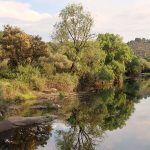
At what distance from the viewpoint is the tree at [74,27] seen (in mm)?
69688

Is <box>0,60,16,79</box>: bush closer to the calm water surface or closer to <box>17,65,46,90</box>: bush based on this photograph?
<box>17,65,46,90</box>: bush

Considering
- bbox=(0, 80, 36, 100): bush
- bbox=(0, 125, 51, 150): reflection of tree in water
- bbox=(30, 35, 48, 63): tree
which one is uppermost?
bbox=(30, 35, 48, 63): tree

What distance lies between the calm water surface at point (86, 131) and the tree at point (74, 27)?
70.8 ft

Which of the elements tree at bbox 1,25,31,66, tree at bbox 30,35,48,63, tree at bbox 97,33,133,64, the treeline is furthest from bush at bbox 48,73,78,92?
tree at bbox 97,33,133,64

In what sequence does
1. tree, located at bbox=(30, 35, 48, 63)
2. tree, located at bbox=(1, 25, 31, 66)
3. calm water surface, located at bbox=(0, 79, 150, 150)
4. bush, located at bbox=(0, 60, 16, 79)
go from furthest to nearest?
tree, located at bbox=(30, 35, 48, 63)
tree, located at bbox=(1, 25, 31, 66)
bush, located at bbox=(0, 60, 16, 79)
calm water surface, located at bbox=(0, 79, 150, 150)

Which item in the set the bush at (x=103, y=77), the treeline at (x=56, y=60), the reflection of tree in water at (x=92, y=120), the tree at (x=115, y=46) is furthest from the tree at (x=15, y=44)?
the tree at (x=115, y=46)

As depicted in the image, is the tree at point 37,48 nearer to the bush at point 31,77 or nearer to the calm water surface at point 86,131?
the bush at point 31,77

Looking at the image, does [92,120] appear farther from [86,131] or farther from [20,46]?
[20,46]

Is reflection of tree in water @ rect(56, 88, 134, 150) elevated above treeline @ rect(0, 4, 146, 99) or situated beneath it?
situated beneath

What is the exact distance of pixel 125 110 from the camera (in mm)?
48438

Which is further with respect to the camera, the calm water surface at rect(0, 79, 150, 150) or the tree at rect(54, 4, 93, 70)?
the tree at rect(54, 4, 93, 70)

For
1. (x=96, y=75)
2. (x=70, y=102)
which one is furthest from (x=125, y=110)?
(x=96, y=75)

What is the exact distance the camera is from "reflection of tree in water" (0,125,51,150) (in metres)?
28.2

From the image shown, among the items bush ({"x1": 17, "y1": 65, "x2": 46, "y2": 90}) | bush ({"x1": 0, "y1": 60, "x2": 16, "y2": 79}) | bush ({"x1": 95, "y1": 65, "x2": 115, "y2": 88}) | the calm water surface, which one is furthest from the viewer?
bush ({"x1": 95, "y1": 65, "x2": 115, "y2": 88})
